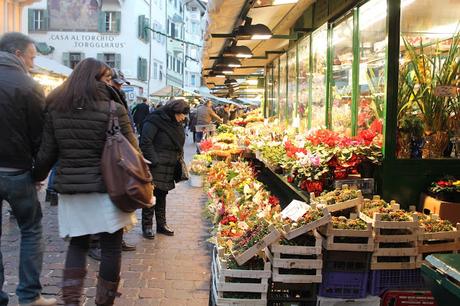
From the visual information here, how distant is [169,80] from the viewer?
50562 millimetres

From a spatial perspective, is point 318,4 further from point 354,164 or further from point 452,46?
point 354,164

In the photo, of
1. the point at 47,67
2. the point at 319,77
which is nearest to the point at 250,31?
the point at 319,77

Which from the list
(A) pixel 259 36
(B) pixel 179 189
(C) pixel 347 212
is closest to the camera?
(C) pixel 347 212

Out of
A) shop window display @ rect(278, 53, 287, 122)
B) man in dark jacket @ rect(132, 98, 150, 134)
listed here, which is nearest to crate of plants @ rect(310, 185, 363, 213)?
shop window display @ rect(278, 53, 287, 122)

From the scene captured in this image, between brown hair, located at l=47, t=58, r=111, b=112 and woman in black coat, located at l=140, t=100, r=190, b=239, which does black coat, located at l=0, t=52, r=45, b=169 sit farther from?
woman in black coat, located at l=140, t=100, r=190, b=239

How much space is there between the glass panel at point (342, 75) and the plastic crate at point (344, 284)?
10.1 ft

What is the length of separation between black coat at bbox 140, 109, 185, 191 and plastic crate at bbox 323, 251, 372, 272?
2.91 metres

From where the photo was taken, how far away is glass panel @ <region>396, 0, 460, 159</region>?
5246mm

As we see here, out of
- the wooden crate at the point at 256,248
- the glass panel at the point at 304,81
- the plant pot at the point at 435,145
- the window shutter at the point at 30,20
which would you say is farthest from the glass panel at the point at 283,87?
the window shutter at the point at 30,20

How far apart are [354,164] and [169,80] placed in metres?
46.4

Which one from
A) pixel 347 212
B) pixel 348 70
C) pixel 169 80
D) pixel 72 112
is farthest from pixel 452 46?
pixel 169 80

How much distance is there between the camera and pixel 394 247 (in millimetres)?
3934

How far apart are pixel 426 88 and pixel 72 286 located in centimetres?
380

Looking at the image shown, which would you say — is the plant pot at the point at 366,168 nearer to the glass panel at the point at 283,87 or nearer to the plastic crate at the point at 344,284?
the plastic crate at the point at 344,284
